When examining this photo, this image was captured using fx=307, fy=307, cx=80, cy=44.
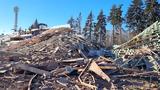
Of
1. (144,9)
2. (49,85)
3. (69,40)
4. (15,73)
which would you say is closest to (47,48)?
Answer: (69,40)

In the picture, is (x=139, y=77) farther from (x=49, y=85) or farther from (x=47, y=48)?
(x=47, y=48)

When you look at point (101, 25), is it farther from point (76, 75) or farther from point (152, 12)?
point (76, 75)

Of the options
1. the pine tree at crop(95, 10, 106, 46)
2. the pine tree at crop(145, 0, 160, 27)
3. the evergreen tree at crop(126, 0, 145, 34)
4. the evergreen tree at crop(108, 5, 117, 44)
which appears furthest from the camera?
the pine tree at crop(95, 10, 106, 46)

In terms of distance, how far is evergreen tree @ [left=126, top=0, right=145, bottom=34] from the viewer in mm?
50200

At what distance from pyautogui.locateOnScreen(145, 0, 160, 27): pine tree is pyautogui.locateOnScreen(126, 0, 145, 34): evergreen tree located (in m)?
2.55

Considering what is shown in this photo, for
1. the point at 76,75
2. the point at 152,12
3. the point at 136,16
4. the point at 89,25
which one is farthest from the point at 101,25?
the point at 76,75

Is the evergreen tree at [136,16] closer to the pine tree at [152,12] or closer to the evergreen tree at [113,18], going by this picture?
the pine tree at [152,12]

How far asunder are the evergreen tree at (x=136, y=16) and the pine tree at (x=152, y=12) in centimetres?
255

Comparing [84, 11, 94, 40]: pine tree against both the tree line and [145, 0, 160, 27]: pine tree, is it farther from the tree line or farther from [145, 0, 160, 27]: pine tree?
[145, 0, 160, 27]: pine tree

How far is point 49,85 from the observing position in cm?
1164

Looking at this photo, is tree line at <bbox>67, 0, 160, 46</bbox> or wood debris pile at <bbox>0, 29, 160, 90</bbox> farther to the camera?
tree line at <bbox>67, 0, 160, 46</bbox>

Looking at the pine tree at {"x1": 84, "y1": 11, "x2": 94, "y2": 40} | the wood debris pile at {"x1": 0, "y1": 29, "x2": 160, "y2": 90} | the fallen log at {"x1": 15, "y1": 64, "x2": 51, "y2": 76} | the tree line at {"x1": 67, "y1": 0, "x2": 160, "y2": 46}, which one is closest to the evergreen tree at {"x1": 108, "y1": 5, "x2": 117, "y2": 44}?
the tree line at {"x1": 67, "y1": 0, "x2": 160, "y2": 46}

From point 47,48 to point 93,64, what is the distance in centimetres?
682

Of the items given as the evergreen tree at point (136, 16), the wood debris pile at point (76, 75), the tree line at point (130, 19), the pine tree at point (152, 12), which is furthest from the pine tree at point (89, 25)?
the wood debris pile at point (76, 75)
